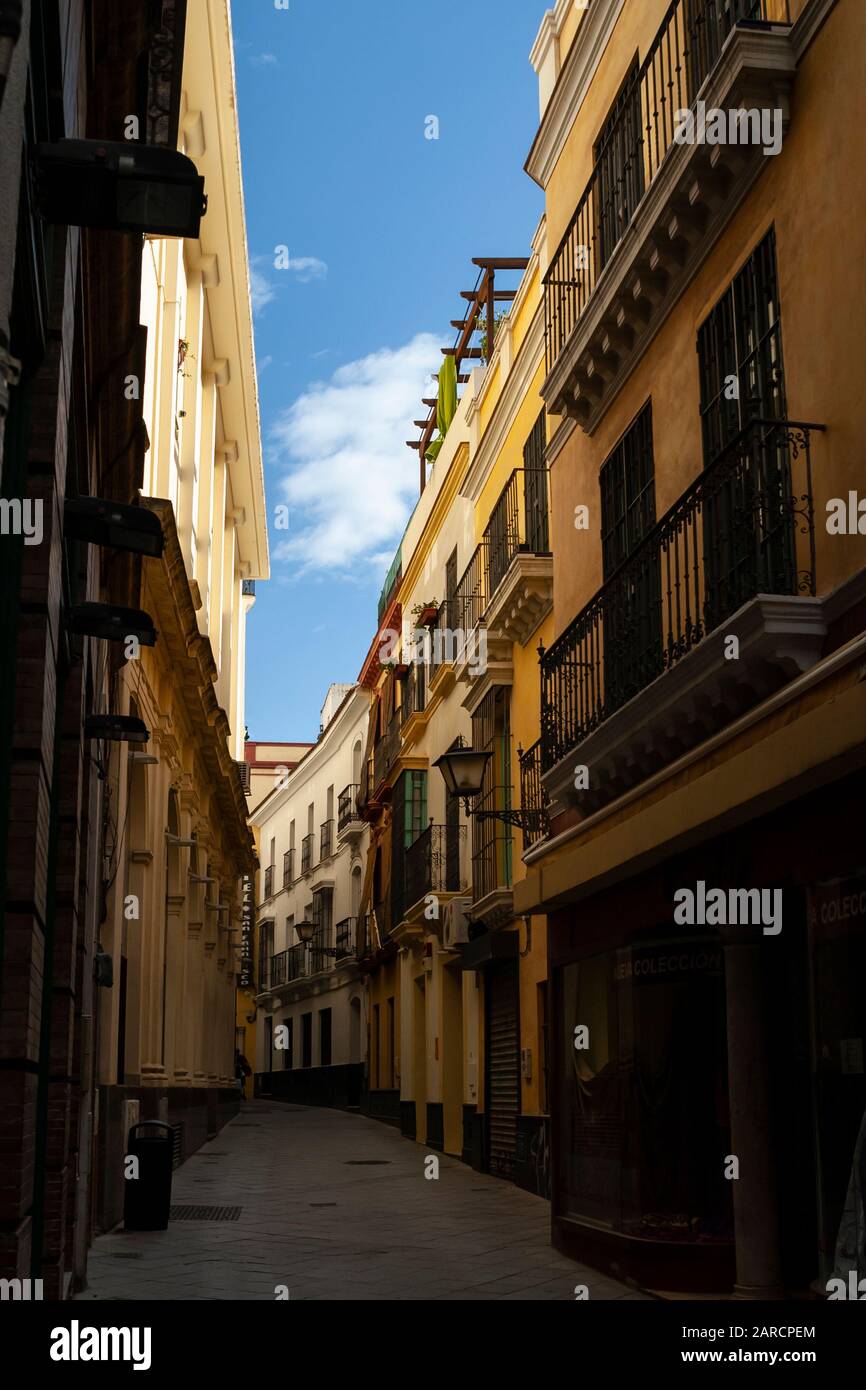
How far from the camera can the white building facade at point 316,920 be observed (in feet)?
136

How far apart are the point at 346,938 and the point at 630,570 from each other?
103 ft

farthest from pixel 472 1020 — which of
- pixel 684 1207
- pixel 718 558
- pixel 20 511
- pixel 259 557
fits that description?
pixel 259 557

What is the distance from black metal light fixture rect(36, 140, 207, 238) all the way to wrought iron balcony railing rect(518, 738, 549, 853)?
427 inches

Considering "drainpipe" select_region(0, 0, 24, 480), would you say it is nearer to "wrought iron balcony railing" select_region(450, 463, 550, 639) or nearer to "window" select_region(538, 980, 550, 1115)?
"wrought iron balcony railing" select_region(450, 463, 550, 639)

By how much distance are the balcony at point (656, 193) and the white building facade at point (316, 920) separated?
2360 centimetres

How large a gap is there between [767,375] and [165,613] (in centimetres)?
1105

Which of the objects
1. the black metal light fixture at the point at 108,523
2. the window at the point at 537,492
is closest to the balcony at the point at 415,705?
the window at the point at 537,492

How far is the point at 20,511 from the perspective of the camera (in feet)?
18.0

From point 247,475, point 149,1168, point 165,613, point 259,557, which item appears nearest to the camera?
point 149,1168

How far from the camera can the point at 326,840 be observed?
153 feet

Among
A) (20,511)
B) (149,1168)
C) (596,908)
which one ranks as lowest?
(149,1168)

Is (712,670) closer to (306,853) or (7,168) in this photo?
(7,168)

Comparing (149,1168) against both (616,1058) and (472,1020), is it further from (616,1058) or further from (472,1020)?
(472,1020)

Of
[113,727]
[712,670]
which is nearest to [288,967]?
[113,727]
